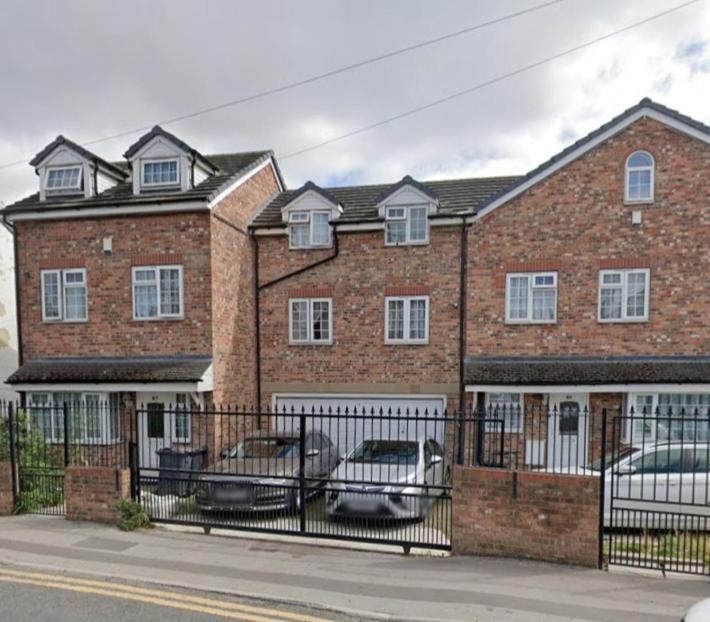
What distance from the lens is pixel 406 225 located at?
1257 centimetres

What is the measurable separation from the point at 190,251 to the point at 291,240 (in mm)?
2907

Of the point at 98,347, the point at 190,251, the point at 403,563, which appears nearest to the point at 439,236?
the point at 190,251

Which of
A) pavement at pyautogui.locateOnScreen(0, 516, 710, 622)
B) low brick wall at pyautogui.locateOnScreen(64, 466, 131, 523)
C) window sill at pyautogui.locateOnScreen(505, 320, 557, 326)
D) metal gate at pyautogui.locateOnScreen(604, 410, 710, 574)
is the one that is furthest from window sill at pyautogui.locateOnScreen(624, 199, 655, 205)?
low brick wall at pyautogui.locateOnScreen(64, 466, 131, 523)

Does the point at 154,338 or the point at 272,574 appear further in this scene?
the point at 154,338

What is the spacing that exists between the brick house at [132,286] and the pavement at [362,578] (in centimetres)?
529

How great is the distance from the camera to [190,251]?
1164cm

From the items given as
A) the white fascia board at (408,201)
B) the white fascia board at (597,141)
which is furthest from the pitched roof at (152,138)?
the white fascia board at (597,141)

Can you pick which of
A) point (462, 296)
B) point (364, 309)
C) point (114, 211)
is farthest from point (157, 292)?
point (462, 296)

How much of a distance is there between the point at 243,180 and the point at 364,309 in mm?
5205

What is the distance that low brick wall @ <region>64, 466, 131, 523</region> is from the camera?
674 cm

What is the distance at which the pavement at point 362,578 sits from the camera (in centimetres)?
447

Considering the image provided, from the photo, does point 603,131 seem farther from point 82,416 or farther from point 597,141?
point 82,416

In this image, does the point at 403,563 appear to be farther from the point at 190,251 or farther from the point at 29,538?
the point at 190,251

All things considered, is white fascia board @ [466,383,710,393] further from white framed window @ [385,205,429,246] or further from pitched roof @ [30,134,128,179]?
pitched roof @ [30,134,128,179]
